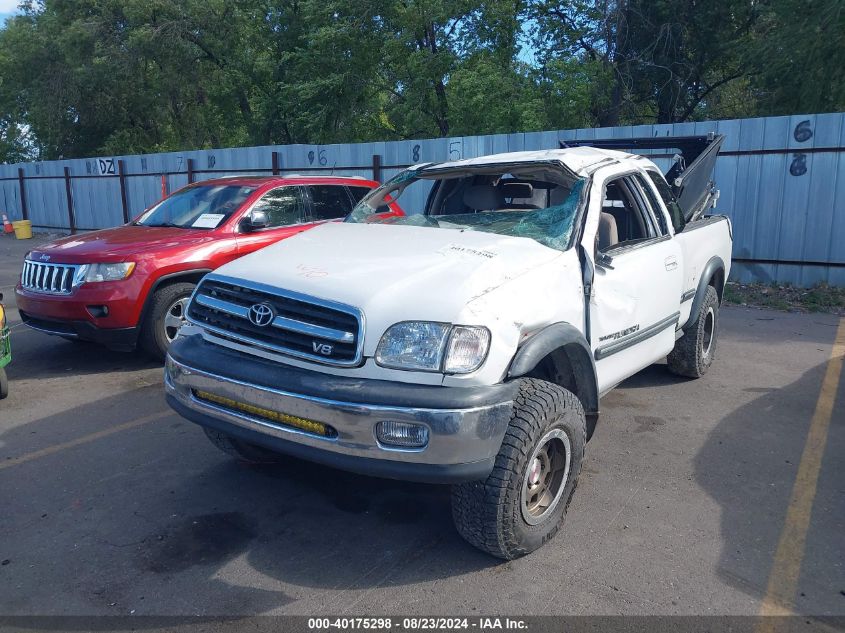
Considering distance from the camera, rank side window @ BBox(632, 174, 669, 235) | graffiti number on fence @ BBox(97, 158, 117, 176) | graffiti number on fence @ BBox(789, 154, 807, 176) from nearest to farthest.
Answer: side window @ BBox(632, 174, 669, 235), graffiti number on fence @ BBox(789, 154, 807, 176), graffiti number on fence @ BBox(97, 158, 117, 176)

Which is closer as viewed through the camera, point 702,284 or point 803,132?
point 702,284

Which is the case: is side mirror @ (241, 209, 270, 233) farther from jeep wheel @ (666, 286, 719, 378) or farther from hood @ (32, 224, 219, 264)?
jeep wheel @ (666, 286, 719, 378)

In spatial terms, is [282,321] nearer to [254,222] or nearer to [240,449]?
[240,449]

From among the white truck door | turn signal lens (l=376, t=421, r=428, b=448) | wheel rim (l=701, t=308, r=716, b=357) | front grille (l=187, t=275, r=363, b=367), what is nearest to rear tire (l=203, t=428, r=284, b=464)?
front grille (l=187, t=275, r=363, b=367)

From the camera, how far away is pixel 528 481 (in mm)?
3455

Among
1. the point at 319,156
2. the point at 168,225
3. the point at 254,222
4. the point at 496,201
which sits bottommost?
the point at 168,225

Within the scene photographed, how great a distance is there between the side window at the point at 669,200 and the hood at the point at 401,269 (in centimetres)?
191

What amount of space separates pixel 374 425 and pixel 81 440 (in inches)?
114

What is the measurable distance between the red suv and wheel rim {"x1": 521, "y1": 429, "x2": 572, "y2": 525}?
12.5 feet

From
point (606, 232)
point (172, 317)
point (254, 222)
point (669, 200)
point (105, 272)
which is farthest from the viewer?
point (172, 317)

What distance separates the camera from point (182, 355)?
3625mm

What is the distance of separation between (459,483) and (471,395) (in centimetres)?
38

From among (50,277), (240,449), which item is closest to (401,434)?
(240,449)

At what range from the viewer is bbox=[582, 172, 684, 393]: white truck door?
407cm
